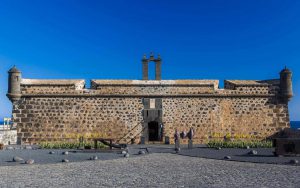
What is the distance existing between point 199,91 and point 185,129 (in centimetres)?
291

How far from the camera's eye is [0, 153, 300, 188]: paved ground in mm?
8469

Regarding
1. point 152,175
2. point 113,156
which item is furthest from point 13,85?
point 152,175

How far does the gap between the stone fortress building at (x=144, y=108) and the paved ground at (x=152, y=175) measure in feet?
39.6

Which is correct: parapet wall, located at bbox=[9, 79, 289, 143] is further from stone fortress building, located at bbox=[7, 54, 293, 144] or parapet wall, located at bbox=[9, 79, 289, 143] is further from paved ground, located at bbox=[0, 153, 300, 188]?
paved ground, located at bbox=[0, 153, 300, 188]

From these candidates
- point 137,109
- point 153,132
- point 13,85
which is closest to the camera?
point 13,85

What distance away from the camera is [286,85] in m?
24.8

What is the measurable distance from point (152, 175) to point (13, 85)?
17.4 m

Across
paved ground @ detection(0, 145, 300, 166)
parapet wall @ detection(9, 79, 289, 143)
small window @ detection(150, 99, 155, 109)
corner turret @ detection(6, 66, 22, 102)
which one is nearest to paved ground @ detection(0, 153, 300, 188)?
paved ground @ detection(0, 145, 300, 166)

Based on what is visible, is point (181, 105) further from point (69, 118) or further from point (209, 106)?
point (69, 118)

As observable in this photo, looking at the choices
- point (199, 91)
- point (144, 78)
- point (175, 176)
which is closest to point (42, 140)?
point (144, 78)

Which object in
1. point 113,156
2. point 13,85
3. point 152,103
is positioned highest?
point 13,85

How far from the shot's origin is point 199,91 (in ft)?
82.1

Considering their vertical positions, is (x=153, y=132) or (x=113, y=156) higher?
(x=153, y=132)

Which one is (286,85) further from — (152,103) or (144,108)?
(144,108)
